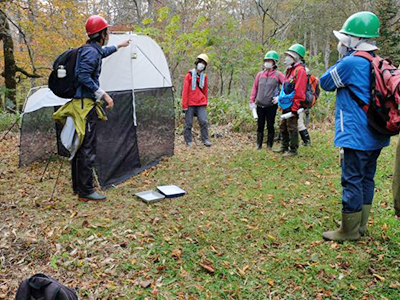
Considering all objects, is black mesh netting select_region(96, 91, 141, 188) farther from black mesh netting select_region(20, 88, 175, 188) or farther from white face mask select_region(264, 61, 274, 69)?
white face mask select_region(264, 61, 274, 69)

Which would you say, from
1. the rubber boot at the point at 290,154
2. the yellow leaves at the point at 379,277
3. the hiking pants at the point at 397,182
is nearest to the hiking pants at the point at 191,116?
the rubber boot at the point at 290,154

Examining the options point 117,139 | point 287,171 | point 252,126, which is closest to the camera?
point 117,139

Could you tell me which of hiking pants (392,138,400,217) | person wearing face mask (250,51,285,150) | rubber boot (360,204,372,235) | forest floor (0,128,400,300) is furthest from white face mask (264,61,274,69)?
hiking pants (392,138,400,217)

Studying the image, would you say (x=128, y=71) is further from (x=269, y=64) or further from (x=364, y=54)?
(x=364, y=54)

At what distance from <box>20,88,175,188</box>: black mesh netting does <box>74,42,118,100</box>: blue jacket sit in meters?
0.64

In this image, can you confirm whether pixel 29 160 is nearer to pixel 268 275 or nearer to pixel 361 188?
pixel 268 275

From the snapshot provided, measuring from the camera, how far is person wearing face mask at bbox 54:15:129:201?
13.4ft

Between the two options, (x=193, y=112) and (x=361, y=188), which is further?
(x=193, y=112)

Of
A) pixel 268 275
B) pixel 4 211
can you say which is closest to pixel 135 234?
pixel 268 275

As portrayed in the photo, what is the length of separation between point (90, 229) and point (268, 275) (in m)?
1.96

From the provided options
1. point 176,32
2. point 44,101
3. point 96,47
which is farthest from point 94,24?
point 176,32

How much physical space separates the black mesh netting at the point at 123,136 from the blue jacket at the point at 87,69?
635mm

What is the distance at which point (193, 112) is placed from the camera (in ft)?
25.0

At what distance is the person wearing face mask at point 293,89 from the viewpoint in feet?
19.1
